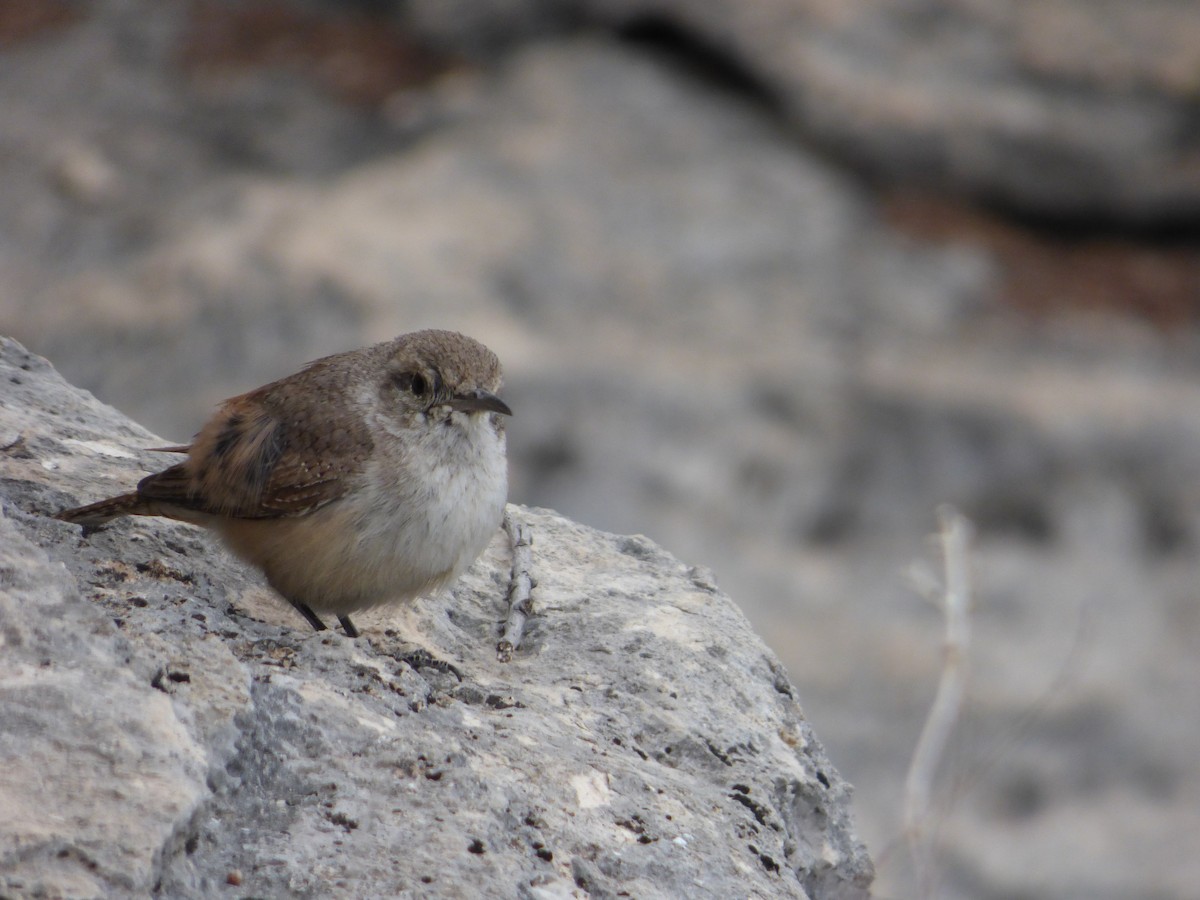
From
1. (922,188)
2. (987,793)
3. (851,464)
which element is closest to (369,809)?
(987,793)

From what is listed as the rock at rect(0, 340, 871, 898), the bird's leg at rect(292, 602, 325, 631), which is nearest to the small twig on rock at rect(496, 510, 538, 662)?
the rock at rect(0, 340, 871, 898)

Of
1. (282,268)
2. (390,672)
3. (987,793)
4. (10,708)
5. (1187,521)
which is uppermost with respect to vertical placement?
(1187,521)

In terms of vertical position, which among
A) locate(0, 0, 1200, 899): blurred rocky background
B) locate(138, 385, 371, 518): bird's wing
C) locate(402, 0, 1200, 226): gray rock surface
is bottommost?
locate(138, 385, 371, 518): bird's wing

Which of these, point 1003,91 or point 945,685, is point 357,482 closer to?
point 945,685

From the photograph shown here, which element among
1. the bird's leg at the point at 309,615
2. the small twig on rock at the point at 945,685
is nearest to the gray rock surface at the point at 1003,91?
the small twig on rock at the point at 945,685

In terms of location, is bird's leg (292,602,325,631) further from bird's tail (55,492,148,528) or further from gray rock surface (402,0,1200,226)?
gray rock surface (402,0,1200,226)

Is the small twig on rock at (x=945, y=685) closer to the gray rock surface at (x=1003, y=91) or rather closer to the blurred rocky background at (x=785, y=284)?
the blurred rocky background at (x=785, y=284)

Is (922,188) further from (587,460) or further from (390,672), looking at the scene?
(390,672)
